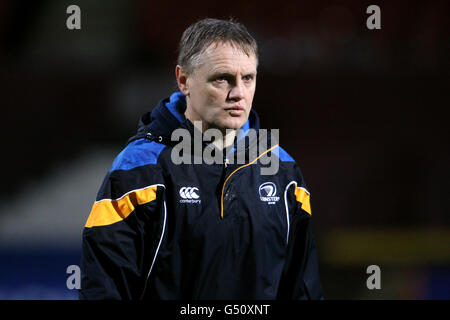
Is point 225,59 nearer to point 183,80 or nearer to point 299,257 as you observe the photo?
point 183,80

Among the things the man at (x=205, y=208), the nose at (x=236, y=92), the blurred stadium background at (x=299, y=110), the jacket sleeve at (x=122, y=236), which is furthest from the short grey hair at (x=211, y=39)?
the blurred stadium background at (x=299, y=110)

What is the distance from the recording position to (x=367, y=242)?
457 cm

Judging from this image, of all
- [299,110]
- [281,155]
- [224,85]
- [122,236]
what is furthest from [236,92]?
[299,110]

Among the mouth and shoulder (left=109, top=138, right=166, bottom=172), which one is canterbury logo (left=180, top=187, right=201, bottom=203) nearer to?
shoulder (left=109, top=138, right=166, bottom=172)

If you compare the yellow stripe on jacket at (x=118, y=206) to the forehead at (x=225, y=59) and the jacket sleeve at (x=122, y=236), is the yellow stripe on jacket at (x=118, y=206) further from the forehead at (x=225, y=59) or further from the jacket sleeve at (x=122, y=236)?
the forehead at (x=225, y=59)

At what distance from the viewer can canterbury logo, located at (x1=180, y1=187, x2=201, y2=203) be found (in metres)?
1.80

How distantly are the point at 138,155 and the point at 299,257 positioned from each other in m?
0.63

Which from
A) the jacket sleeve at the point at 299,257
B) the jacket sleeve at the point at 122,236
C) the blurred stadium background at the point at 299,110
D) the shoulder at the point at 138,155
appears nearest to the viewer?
the jacket sleeve at the point at 122,236

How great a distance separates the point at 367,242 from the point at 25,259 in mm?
2521

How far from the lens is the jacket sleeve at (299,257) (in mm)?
1961

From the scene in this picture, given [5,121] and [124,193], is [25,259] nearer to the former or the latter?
[5,121]

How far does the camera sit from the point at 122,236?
175 cm

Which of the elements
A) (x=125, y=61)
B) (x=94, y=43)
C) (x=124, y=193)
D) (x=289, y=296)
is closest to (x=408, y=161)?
(x=125, y=61)

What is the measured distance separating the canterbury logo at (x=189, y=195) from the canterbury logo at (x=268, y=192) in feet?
0.69
